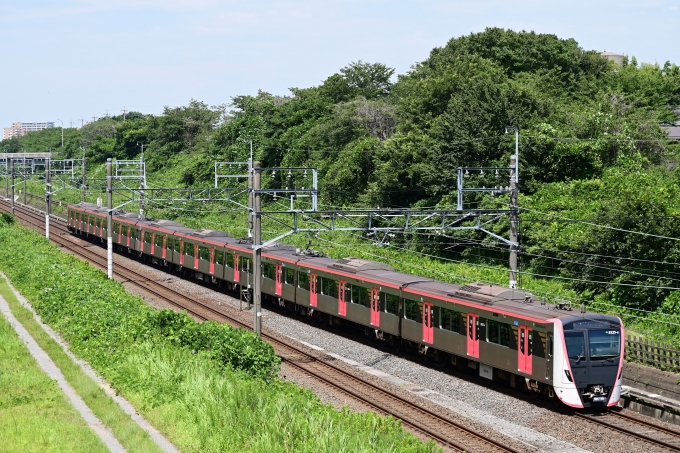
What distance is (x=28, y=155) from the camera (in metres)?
112

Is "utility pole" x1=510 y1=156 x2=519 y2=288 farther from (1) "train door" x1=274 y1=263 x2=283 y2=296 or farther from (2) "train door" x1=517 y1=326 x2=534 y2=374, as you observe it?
(1) "train door" x1=274 y1=263 x2=283 y2=296

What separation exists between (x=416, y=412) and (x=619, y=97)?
33.6 metres

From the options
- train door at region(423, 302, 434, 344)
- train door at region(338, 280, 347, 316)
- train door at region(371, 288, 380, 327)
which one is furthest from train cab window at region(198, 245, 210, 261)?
train door at region(423, 302, 434, 344)

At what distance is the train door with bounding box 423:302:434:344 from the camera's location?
2263 centimetres

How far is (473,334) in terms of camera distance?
822 inches

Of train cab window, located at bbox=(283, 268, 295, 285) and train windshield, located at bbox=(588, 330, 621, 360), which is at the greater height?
train windshield, located at bbox=(588, 330, 621, 360)

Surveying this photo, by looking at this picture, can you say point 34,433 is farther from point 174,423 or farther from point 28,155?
point 28,155

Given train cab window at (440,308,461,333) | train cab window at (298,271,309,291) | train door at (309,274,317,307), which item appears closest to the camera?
train cab window at (440,308,461,333)

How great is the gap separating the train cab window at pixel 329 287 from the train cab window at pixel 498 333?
8278 mm

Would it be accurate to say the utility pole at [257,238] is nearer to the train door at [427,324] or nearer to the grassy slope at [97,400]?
the train door at [427,324]

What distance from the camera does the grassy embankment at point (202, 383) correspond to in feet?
41.6

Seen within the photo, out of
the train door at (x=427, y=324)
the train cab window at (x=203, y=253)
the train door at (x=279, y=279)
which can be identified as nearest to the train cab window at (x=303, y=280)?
the train door at (x=279, y=279)

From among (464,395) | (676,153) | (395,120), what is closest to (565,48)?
(395,120)

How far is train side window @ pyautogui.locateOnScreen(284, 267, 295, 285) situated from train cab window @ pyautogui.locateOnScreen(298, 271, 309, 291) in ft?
1.88
